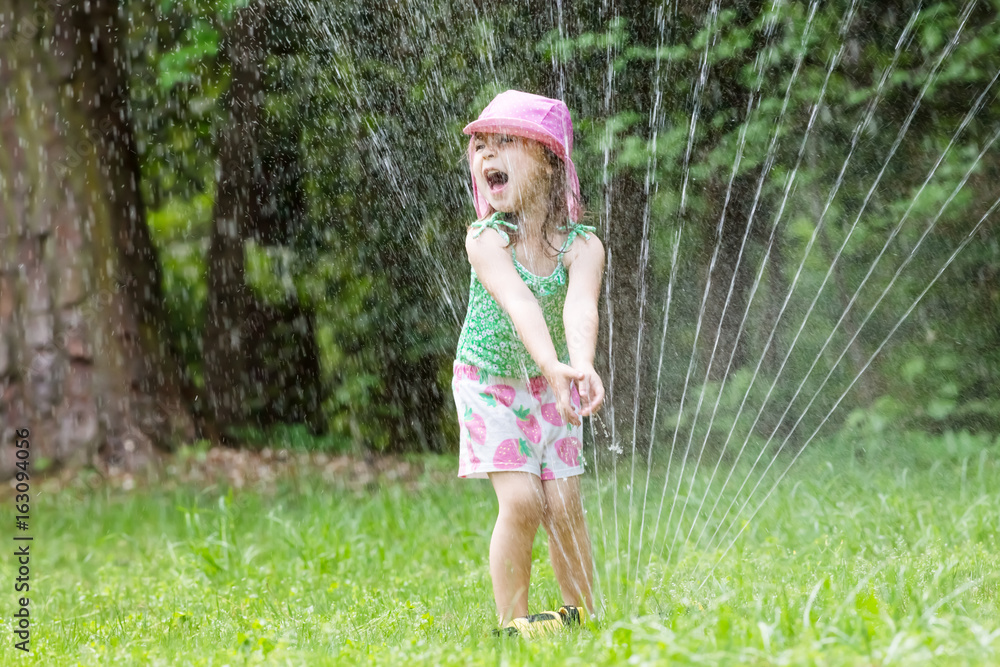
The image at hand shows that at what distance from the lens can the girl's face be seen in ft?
10.1

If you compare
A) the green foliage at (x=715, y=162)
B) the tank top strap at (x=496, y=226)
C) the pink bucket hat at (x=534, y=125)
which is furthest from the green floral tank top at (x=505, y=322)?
the green foliage at (x=715, y=162)

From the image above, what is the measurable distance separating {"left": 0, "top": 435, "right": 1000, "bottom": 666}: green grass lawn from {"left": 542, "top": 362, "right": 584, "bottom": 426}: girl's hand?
1.75 ft

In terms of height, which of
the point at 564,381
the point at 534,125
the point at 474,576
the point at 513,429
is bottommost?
the point at 474,576

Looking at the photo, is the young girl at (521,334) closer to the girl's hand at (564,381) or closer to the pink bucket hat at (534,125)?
the pink bucket hat at (534,125)

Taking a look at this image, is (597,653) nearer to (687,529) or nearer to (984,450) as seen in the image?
(687,529)

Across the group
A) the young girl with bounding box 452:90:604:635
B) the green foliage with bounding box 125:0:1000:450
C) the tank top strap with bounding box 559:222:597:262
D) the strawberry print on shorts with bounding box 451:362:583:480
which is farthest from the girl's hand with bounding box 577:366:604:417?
the green foliage with bounding box 125:0:1000:450

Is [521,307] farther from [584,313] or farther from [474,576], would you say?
[474,576]

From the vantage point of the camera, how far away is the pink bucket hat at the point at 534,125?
3.05 meters

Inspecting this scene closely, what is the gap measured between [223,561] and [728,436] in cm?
320

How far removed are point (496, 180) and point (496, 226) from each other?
0.45ft

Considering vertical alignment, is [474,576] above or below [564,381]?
below

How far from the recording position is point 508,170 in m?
3.07

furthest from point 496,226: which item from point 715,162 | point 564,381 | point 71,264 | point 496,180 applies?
point 71,264

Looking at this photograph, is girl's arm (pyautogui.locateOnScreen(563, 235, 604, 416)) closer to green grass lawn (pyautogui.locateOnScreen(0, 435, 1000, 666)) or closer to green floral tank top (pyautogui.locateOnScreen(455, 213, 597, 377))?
green floral tank top (pyautogui.locateOnScreen(455, 213, 597, 377))
